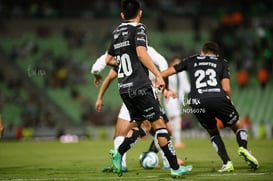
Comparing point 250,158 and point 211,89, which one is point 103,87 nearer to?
point 211,89

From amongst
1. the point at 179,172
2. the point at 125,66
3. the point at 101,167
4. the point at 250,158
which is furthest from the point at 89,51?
the point at 179,172

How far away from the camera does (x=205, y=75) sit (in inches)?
444

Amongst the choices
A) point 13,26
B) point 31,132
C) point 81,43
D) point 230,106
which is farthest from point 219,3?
point 230,106

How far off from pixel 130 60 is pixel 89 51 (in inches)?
983

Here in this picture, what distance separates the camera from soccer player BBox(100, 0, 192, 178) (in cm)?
995

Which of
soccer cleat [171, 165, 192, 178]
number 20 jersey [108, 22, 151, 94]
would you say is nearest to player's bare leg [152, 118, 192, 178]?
soccer cleat [171, 165, 192, 178]

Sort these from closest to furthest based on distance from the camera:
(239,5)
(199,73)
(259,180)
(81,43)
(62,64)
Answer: (259,180) < (199,73) < (62,64) < (81,43) < (239,5)

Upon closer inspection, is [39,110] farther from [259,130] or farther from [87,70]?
[259,130]

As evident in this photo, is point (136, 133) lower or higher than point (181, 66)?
lower

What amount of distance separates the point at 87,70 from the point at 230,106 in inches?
905

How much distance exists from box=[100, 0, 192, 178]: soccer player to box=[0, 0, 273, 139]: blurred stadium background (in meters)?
18.1

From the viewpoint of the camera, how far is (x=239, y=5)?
125 ft

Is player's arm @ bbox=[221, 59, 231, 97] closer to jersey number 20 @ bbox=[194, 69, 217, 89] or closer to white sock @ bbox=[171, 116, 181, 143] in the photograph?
jersey number 20 @ bbox=[194, 69, 217, 89]

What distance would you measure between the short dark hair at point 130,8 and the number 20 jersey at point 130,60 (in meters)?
0.14
